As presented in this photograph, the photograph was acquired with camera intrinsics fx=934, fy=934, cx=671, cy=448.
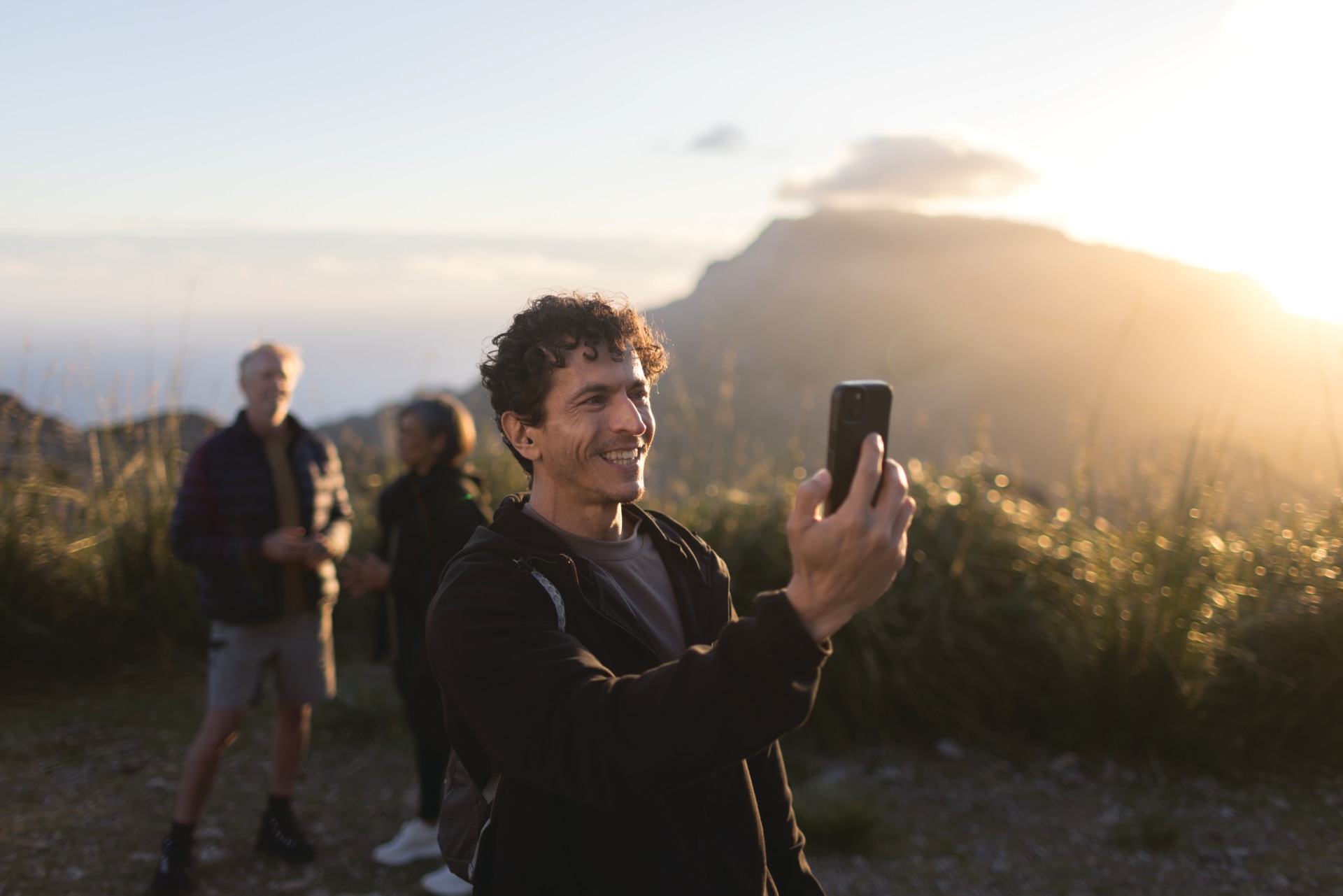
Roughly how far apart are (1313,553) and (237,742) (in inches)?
236

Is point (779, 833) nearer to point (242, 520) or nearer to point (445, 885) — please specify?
point (445, 885)

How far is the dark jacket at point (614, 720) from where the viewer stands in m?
1.10

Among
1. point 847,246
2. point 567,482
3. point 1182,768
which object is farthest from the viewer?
point 847,246

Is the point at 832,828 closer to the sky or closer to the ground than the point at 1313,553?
closer to the ground

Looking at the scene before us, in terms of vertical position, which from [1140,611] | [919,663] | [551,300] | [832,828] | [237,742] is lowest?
[237,742]

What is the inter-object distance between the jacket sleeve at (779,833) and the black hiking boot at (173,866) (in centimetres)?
301

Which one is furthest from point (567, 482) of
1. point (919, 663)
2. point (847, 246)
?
point (847, 246)

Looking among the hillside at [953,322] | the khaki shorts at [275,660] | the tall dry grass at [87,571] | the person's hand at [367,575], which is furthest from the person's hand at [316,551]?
the hillside at [953,322]

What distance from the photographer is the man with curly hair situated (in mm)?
1092

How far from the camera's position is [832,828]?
164 inches

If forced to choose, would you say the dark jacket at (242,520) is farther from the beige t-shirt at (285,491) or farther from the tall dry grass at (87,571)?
the tall dry grass at (87,571)

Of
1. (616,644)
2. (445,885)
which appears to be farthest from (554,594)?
(445,885)

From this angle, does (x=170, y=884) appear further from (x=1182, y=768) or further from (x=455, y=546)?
A: (x=1182, y=768)

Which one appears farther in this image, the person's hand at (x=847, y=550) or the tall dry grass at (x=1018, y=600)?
the tall dry grass at (x=1018, y=600)
